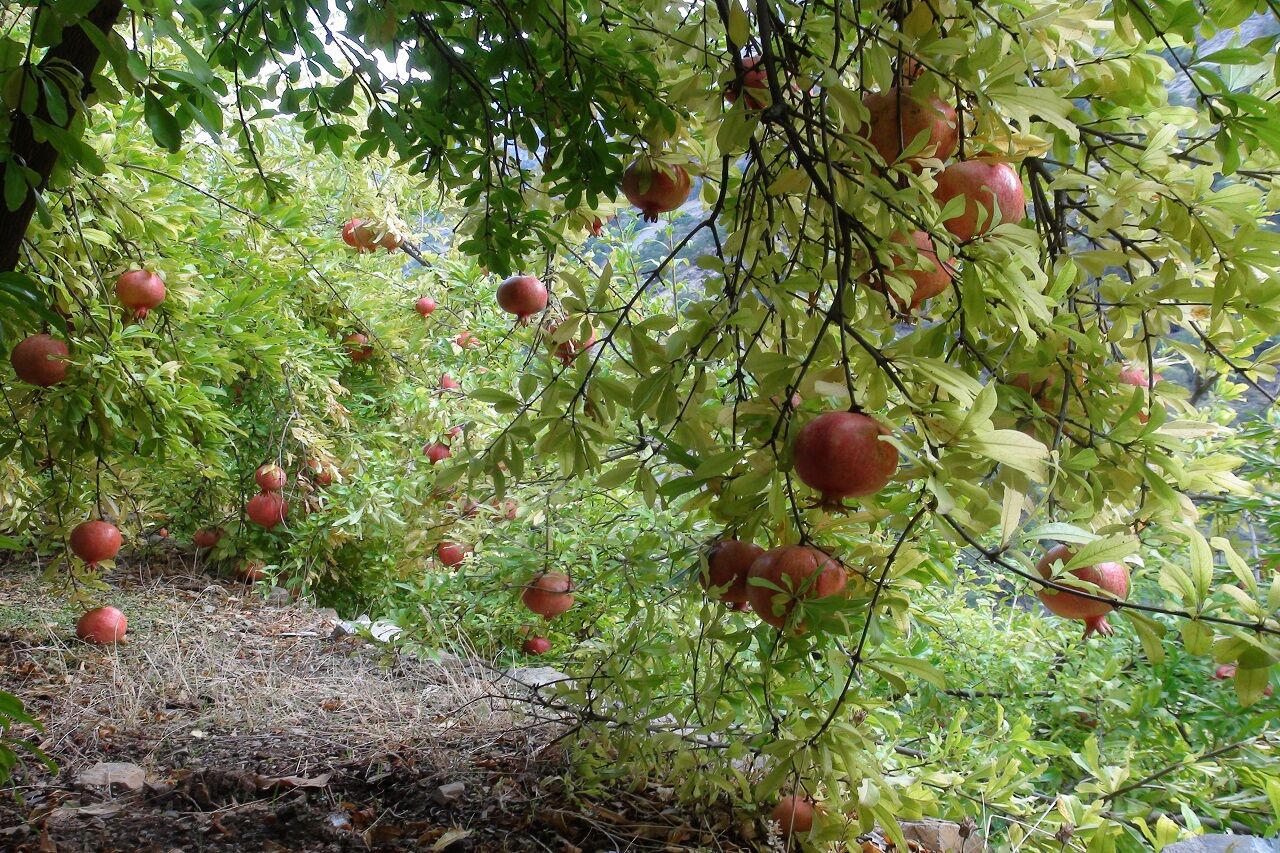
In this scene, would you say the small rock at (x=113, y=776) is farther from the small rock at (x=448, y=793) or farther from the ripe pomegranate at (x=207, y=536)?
the ripe pomegranate at (x=207, y=536)

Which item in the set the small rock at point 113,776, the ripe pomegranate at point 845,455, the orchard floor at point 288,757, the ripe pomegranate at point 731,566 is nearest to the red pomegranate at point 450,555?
the orchard floor at point 288,757

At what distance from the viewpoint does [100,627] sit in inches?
129

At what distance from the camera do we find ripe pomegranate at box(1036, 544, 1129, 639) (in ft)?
3.79

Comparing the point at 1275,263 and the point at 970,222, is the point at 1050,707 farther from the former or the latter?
the point at 970,222

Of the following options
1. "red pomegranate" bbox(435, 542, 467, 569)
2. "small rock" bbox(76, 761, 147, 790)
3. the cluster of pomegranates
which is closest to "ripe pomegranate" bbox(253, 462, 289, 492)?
the cluster of pomegranates

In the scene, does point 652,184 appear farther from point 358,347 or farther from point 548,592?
point 358,347

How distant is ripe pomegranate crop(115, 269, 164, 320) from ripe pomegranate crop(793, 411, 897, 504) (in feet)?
7.97

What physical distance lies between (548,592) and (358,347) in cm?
365

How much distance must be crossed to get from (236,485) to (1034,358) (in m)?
4.92

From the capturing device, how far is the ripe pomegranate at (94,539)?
2.77 m

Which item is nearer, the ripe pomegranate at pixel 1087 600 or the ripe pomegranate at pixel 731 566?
the ripe pomegranate at pixel 1087 600

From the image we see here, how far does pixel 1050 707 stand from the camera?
2.96m

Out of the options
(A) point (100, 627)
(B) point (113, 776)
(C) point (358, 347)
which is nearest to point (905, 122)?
(B) point (113, 776)

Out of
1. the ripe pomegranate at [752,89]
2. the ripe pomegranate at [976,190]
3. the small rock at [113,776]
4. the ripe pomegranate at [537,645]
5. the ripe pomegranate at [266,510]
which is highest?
the ripe pomegranate at [752,89]
